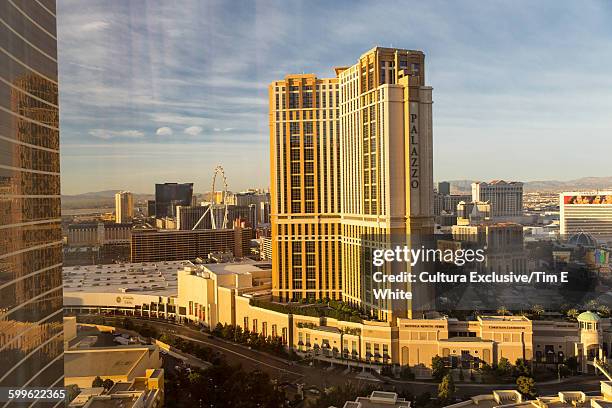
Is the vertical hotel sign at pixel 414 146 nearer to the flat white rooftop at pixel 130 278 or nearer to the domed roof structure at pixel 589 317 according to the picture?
the domed roof structure at pixel 589 317

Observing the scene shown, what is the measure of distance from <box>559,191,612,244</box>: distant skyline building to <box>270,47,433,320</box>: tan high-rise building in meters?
1.89

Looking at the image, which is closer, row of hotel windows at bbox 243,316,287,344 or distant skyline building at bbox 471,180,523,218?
distant skyline building at bbox 471,180,523,218

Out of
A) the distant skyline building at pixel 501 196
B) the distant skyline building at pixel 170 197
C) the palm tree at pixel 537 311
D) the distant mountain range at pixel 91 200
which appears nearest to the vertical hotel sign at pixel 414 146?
the distant skyline building at pixel 501 196

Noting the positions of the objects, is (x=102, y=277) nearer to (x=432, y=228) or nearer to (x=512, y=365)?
(x=432, y=228)

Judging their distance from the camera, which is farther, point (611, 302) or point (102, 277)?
point (102, 277)

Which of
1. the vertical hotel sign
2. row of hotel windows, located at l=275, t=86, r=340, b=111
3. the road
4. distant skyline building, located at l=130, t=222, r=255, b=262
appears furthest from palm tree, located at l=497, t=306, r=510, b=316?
distant skyline building, located at l=130, t=222, r=255, b=262

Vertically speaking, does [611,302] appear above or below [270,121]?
below

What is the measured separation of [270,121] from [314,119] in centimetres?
57

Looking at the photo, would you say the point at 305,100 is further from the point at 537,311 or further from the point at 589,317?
the point at 589,317

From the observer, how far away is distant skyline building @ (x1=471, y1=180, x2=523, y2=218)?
221 inches

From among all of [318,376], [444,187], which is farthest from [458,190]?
[318,376]

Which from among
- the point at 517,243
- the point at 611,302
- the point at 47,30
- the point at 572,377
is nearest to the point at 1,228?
the point at 47,30

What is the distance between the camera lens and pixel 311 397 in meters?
4.37

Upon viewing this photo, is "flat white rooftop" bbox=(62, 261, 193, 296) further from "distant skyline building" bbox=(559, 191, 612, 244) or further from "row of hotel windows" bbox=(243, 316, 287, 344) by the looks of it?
"distant skyline building" bbox=(559, 191, 612, 244)
